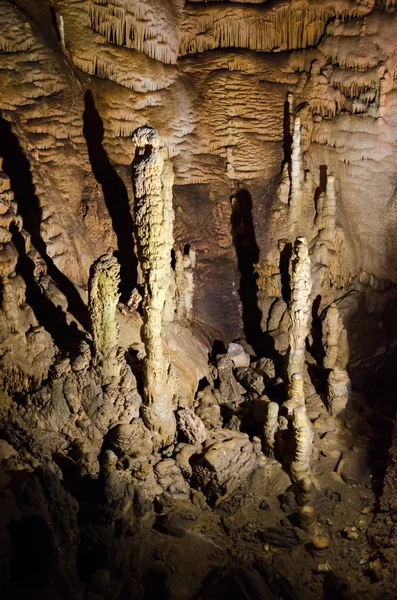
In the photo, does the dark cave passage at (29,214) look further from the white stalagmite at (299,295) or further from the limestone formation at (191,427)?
the white stalagmite at (299,295)

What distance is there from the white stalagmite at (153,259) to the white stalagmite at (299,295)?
75.0 inches

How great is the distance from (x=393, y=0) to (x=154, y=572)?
1161 centimetres

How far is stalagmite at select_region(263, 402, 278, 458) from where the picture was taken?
845 centimetres

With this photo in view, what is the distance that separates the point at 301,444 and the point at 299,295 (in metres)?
2.11

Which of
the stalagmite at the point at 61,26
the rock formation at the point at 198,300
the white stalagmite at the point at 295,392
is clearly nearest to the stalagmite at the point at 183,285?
the rock formation at the point at 198,300

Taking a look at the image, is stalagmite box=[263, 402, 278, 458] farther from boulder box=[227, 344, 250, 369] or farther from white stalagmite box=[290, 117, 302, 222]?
white stalagmite box=[290, 117, 302, 222]

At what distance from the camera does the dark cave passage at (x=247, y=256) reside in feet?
42.7

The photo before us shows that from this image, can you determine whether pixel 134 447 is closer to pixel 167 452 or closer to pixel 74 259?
pixel 167 452

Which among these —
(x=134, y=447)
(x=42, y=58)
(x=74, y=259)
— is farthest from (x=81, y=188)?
(x=134, y=447)

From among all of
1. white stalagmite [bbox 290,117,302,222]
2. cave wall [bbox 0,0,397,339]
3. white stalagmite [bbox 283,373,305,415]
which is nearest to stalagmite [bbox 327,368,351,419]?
white stalagmite [bbox 283,373,305,415]

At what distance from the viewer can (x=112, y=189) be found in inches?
503

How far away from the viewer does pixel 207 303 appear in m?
12.8

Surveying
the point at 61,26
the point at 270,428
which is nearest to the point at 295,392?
the point at 270,428

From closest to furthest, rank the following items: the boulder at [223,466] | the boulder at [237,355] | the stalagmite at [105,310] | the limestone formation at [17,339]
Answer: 1. the stalagmite at [105,310]
2. the boulder at [223,466]
3. the limestone formation at [17,339]
4. the boulder at [237,355]
